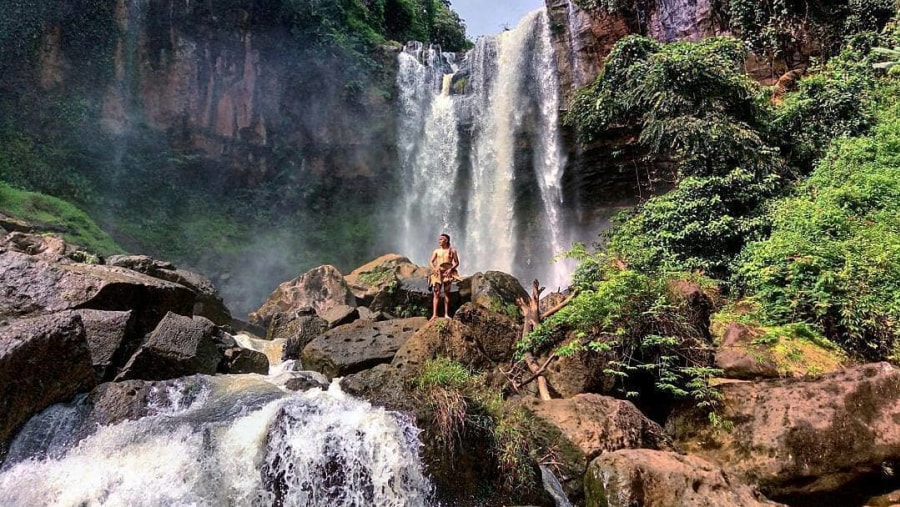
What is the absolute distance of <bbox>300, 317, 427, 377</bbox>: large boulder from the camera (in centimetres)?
746

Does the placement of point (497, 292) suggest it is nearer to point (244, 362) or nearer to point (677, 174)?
point (677, 174)

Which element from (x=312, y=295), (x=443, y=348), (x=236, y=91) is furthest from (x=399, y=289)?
(x=236, y=91)

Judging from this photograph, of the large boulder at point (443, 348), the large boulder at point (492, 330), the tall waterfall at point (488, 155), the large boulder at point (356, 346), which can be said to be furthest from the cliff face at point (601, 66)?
the large boulder at point (443, 348)

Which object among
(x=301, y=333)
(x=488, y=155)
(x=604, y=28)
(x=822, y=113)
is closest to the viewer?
(x=301, y=333)

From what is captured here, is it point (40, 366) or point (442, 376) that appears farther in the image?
point (442, 376)

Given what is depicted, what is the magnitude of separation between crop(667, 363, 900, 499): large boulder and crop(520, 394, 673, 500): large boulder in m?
0.61

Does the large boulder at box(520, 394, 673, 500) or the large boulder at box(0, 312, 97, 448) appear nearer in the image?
the large boulder at box(0, 312, 97, 448)

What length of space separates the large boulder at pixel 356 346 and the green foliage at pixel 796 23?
12684mm

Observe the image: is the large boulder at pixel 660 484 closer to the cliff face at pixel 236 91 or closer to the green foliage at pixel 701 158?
the green foliage at pixel 701 158

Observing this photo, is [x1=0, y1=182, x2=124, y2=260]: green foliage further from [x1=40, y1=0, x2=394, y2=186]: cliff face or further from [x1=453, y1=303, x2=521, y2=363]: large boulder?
[x1=453, y1=303, x2=521, y2=363]: large boulder

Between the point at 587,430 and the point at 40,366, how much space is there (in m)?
5.63

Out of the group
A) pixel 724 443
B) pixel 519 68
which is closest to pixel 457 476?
pixel 724 443

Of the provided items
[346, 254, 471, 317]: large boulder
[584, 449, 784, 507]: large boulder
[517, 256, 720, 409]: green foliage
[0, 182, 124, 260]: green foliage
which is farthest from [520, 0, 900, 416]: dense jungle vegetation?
[0, 182, 124, 260]: green foliage

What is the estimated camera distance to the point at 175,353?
6.53 meters
